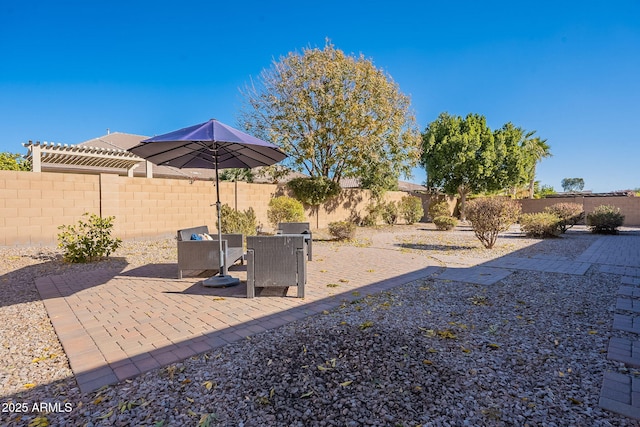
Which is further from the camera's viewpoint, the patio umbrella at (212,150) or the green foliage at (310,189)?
the green foliage at (310,189)

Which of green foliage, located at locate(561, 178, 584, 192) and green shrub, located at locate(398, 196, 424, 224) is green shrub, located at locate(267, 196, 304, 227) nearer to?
green shrub, located at locate(398, 196, 424, 224)

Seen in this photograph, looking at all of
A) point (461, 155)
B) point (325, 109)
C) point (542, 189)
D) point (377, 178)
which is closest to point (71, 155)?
point (325, 109)

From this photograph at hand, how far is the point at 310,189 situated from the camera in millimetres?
15500

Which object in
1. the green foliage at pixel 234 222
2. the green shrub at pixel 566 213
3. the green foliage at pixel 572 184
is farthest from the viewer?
the green foliage at pixel 572 184

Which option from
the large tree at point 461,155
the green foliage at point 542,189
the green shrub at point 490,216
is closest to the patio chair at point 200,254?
the green shrub at point 490,216

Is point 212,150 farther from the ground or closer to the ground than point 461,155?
closer to the ground

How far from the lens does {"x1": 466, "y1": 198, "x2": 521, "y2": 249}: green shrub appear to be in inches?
366

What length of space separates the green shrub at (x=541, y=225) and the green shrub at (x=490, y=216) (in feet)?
11.7

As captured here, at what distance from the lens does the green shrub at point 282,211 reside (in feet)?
41.0

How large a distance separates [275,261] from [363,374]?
2307 millimetres

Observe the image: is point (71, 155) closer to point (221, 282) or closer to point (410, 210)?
point (221, 282)

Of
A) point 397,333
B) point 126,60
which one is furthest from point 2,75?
point 397,333

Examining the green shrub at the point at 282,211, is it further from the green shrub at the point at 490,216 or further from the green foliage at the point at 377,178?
the green shrub at the point at 490,216

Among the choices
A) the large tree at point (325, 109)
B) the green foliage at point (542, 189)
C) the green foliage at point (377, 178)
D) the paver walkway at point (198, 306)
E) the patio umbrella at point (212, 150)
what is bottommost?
the paver walkway at point (198, 306)
